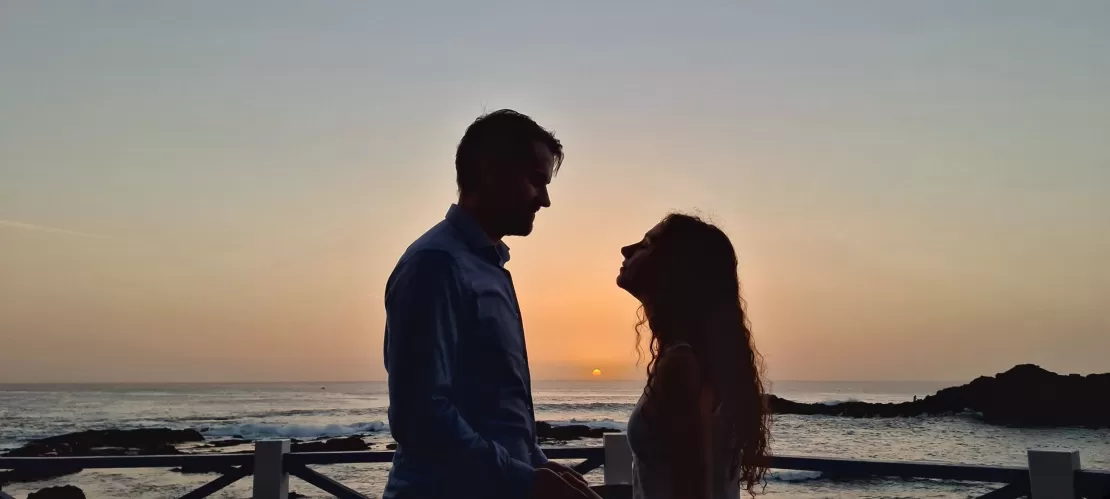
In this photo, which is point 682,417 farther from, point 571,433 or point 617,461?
point 571,433

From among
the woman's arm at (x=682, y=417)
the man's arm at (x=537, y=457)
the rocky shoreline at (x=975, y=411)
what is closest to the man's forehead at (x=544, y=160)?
the man's arm at (x=537, y=457)

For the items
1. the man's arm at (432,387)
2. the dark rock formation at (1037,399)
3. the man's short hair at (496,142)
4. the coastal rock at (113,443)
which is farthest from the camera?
the dark rock formation at (1037,399)

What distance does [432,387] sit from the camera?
146cm

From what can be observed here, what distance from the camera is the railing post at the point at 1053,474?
3.36 m

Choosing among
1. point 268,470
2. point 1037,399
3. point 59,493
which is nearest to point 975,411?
point 1037,399

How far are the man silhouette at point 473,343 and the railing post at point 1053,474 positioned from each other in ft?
8.85

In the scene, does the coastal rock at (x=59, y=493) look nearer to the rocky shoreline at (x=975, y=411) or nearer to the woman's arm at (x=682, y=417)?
the rocky shoreline at (x=975, y=411)

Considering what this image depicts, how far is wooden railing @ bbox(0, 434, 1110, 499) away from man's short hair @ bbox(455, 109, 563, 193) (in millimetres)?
2158

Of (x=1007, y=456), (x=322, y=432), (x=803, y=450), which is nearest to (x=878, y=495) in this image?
(x=803, y=450)

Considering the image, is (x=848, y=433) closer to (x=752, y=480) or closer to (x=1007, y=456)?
(x=1007, y=456)

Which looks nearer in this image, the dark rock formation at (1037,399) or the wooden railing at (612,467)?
the wooden railing at (612,467)

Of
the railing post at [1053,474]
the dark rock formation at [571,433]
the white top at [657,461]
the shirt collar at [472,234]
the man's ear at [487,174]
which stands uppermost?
the man's ear at [487,174]

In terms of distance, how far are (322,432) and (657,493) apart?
123 feet

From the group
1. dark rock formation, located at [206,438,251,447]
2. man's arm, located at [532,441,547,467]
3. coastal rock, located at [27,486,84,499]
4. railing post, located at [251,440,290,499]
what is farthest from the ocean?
man's arm, located at [532,441,547,467]
